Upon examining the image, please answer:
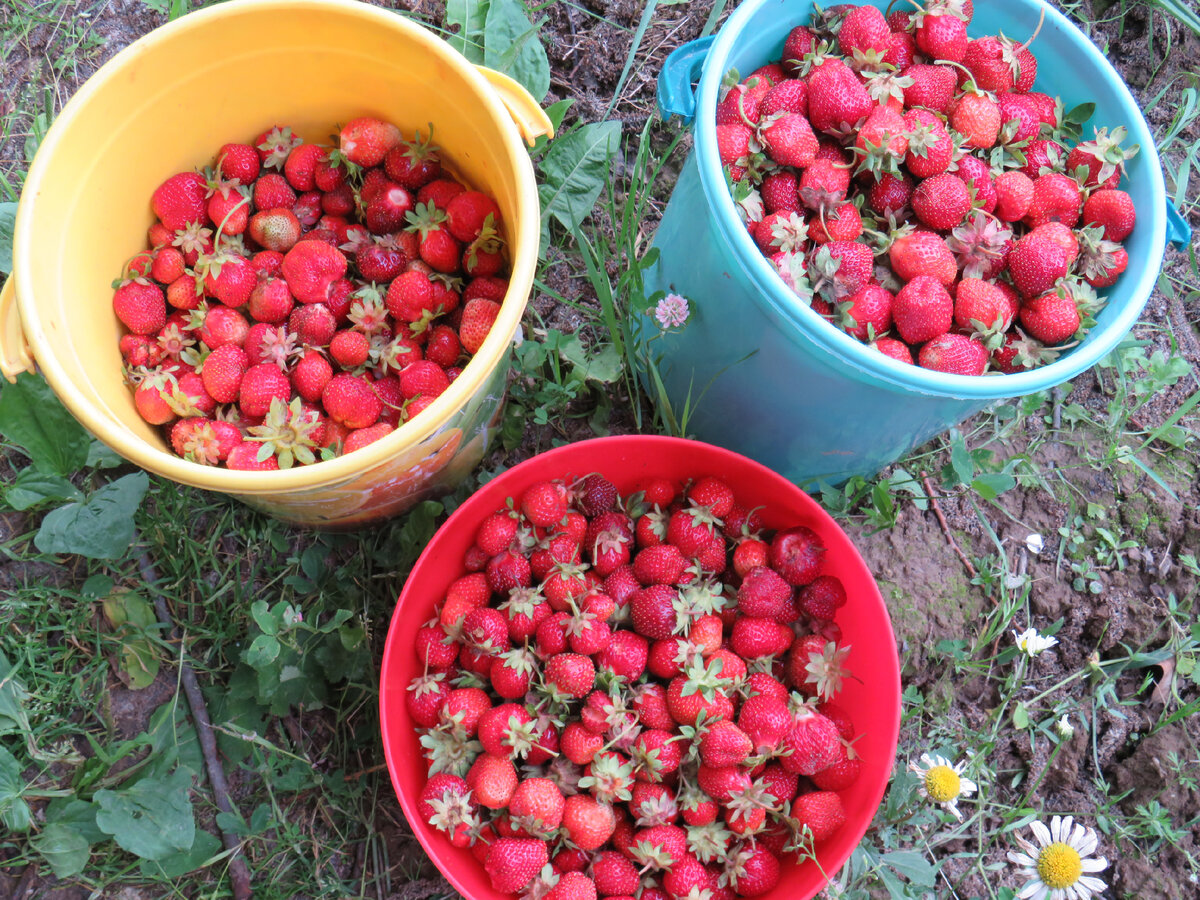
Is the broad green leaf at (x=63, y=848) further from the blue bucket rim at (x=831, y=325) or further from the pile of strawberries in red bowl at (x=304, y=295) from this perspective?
the blue bucket rim at (x=831, y=325)

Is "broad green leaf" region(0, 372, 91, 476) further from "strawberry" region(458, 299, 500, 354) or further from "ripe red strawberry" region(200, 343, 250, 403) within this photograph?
"strawberry" region(458, 299, 500, 354)

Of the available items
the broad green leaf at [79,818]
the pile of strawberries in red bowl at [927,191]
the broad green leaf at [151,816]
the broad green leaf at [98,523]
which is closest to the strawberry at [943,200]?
the pile of strawberries in red bowl at [927,191]

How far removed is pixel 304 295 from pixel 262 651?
58 centimetres

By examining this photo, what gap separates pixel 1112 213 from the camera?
4.48 feet

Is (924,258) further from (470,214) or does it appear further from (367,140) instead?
(367,140)

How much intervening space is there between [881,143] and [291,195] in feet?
3.14

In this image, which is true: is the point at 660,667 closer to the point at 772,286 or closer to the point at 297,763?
the point at 772,286

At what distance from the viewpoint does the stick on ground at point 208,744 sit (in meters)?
1.52

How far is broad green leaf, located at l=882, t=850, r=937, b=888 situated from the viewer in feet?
5.07

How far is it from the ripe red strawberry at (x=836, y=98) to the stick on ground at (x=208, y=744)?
1435mm

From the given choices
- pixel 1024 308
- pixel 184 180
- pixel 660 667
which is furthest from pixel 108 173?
pixel 1024 308

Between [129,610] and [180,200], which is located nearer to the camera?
[180,200]

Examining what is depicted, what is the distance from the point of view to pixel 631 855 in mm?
1292

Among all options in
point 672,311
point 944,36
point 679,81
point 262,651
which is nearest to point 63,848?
point 262,651
